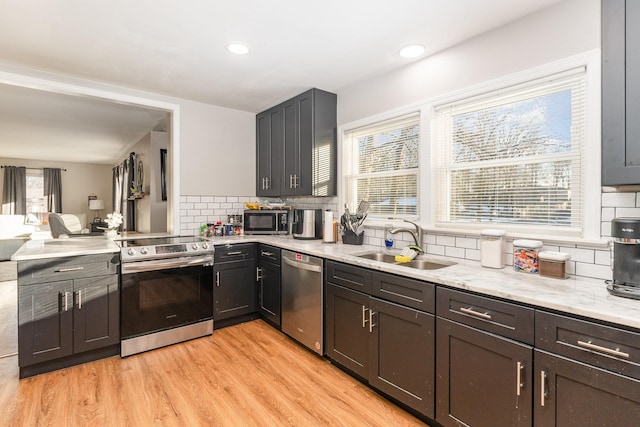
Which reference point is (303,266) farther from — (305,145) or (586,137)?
(586,137)

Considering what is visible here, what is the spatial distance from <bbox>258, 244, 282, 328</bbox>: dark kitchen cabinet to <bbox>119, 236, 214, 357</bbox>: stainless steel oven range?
1.69 feet

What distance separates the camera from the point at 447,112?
8.06ft

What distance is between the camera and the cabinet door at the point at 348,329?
7.19 ft

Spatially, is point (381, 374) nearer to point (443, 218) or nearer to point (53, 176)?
point (443, 218)

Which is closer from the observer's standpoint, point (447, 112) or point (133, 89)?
point (447, 112)

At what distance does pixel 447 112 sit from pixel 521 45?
0.60 metres

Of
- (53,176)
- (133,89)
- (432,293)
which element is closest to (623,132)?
(432,293)

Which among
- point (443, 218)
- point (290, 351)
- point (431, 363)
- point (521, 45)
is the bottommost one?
point (290, 351)

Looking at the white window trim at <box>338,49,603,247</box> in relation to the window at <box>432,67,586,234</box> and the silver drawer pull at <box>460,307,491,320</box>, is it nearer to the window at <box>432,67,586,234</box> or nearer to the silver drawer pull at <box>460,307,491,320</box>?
the window at <box>432,67,586,234</box>

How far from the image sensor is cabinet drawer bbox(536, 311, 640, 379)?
1145 mm

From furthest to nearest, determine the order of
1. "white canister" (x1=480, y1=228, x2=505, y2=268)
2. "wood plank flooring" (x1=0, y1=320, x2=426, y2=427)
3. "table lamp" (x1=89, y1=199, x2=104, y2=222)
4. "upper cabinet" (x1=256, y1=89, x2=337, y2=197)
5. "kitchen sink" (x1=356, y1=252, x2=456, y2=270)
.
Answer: "table lamp" (x1=89, y1=199, x2=104, y2=222)
"upper cabinet" (x1=256, y1=89, x2=337, y2=197)
"kitchen sink" (x1=356, y1=252, x2=456, y2=270)
"white canister" (x1=480, y1=228, x2=505, y2=268)
"wood plank flooring" (x1=0, y1=320, x2=426, y2=427)

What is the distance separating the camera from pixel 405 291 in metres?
1.91

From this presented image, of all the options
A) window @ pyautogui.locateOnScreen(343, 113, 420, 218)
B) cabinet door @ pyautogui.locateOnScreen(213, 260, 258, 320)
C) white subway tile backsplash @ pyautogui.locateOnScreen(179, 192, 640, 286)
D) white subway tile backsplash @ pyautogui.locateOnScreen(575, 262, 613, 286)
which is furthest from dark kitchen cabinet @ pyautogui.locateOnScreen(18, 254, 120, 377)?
white subway tile backsplash @ pyautogui.locateOnScreen(575, 262, 613, 286)

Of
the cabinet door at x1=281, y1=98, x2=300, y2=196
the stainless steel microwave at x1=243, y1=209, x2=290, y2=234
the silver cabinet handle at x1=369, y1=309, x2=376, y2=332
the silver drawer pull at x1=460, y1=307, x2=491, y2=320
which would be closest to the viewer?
the silver drawer pull at x1=460, y1=307, x2=491, y2=320
